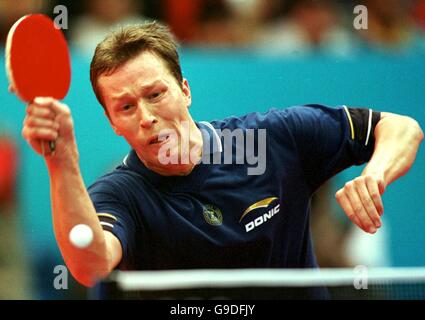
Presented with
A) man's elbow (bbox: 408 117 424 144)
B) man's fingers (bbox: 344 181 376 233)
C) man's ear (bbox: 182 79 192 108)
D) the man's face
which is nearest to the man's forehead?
the man's face

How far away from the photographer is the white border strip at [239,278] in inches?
114

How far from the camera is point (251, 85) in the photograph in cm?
379

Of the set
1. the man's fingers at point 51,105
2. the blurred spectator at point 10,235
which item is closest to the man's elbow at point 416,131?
the man's fingers at point 51,105

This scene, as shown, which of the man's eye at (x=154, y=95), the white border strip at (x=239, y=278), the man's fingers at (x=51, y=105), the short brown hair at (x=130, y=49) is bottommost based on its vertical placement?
the white border strip at (x=239, y=278)

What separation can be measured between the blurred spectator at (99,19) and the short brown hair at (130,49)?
33cm

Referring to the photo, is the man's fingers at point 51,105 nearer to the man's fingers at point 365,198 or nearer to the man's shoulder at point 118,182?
the man's shoulder at point 118,182
